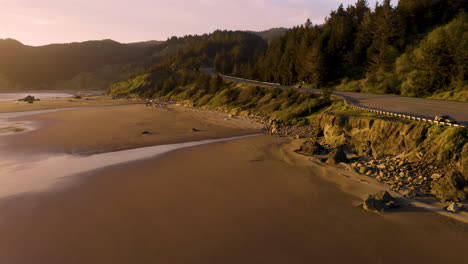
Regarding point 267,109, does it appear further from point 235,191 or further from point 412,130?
point 235,191

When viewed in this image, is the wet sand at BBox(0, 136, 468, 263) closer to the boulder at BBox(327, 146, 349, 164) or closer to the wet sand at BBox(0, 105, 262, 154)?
the boulder at BBox(327, 146, 349, 164)

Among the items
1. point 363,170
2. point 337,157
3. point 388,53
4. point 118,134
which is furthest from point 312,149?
point 388,53

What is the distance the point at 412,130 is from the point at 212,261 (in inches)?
583

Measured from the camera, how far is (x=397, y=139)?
16422 mm

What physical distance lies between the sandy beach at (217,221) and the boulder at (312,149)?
1723 millimetres

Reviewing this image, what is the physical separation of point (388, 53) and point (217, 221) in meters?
41.8

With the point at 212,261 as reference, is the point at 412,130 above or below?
above

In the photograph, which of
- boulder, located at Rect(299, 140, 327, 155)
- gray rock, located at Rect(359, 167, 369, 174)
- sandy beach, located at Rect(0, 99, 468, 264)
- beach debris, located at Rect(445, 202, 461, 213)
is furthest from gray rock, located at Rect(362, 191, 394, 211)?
boulder, located at Rect(299, 140, 327, 155)

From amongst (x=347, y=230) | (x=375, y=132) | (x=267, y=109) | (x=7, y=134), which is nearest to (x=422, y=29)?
(x=267, y=109)

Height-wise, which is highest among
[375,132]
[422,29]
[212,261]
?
[422,29]

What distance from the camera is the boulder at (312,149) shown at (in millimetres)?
18969

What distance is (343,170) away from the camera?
15.7 meters

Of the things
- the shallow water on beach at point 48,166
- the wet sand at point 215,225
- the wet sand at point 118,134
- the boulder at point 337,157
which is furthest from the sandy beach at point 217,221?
the wet sand at point 118,134

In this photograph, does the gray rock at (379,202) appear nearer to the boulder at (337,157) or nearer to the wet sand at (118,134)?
the boulder at (337,157)
